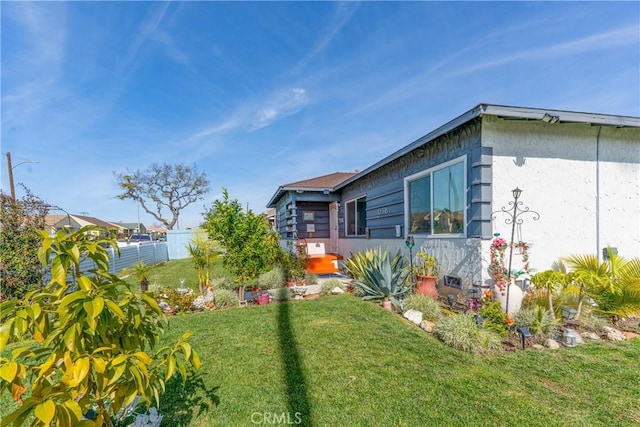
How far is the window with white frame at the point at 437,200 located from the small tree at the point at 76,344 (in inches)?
200

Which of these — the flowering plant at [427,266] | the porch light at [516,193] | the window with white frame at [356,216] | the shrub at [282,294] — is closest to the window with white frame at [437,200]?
the flowering plant at [427,266]

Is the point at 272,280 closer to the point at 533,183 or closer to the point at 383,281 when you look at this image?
the point at 383,281

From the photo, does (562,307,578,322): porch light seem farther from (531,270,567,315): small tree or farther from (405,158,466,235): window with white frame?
(405,158,466,235): window with white frame

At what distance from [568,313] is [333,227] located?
29.1 ft

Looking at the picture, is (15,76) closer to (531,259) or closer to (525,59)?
(531,259)

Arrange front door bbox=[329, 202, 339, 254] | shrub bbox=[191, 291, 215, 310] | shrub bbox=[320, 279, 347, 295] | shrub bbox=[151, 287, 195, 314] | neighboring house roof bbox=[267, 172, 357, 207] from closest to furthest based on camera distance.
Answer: shrub bbox=[151, 287, 195, 314]
shrub bbox=[191, 291, 215, 310]
shrub bbox=[320, 279, 347, 295]
neighboring house roof bbox=[267, 172, 357, 207]
front door bbox=[329, 202, 339, 254]

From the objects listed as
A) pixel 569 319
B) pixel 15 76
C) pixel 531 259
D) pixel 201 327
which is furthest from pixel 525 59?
pixel 15 76

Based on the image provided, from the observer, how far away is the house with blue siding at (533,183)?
4711 mm

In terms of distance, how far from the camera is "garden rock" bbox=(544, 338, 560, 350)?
3517 millimetres

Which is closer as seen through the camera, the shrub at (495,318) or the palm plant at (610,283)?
the shrub at (495,318)

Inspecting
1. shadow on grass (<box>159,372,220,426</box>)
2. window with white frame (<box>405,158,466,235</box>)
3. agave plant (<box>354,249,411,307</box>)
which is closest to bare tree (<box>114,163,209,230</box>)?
window with white frame (<box>405,158,466,235</box>)

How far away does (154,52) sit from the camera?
8.07m

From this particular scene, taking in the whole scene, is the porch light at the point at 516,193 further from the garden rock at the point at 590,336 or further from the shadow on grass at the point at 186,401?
the shadow on grass at the point at 186,401

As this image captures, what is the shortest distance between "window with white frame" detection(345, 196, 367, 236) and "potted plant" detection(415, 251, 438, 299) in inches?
140
